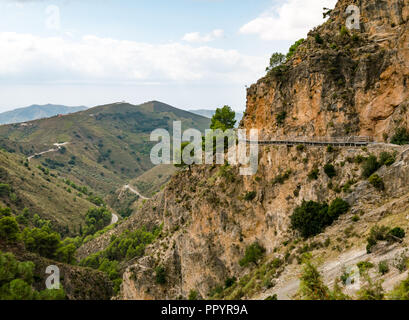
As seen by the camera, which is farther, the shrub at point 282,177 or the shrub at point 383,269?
the shrub at point 282,177

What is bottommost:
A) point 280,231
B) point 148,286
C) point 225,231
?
point 148,286

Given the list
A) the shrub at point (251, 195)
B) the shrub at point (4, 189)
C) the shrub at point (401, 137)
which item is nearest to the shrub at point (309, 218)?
the shrub at point (251, 195)

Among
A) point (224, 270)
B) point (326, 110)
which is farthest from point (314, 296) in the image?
point (224, 270)

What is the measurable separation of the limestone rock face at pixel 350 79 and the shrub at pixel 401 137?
0.79 metres

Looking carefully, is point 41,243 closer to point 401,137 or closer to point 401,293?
point 401,137

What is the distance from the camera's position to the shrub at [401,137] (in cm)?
3278

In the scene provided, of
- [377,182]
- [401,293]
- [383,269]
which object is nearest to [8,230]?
[377,182]

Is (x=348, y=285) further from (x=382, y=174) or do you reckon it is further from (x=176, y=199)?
(x=176, y=199)

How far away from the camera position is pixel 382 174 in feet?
99.1

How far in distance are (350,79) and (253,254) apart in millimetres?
25805

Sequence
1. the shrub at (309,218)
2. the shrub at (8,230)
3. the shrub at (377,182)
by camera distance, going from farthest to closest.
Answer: the shrub at (8,230) → the shrub at (309,218) → the shrub at (377,182)

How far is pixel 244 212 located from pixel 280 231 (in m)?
7.41

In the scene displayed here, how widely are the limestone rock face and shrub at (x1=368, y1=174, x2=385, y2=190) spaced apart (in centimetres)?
787

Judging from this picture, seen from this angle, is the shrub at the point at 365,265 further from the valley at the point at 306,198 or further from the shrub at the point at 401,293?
the shrub at the point at 401,293
